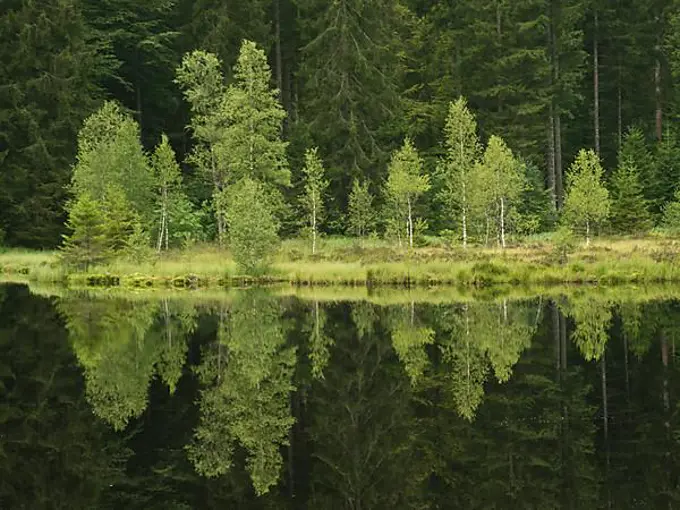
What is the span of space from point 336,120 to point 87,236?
1996 cm

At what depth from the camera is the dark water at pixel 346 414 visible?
9094 millimetres

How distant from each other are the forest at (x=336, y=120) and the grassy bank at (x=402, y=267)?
1.59 metres

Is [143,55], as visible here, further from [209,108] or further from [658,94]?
[658,94]

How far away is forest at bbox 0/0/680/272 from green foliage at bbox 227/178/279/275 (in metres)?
0.36

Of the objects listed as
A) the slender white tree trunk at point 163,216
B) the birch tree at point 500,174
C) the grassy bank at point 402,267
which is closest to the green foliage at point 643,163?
the grassy bank at point 402,267

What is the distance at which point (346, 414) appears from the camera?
12.3 m

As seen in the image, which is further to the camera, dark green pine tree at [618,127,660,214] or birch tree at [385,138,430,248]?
dark green pine tree at [618,127,660,214]

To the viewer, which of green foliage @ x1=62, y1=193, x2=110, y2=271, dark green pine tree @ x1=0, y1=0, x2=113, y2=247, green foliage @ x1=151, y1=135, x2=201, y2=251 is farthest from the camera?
dark green pine tree @ x1=0, y1=0, x2=113, y2=247

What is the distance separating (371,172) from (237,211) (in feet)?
59.7

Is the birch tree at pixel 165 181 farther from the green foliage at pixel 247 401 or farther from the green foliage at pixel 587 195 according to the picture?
the green foliage at pixel 247 401

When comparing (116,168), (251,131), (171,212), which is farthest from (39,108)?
(251,131)

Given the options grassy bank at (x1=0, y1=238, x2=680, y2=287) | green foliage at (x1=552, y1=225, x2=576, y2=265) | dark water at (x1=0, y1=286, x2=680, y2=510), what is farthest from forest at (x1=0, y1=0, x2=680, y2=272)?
dark water at (x1=0, y1=286, x2=680, y2=510)

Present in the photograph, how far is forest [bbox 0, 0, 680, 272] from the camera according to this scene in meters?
44.5

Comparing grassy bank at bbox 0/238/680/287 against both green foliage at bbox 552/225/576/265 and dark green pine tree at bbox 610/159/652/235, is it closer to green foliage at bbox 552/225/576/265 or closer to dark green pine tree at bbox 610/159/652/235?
green foliage at bbox 552/225/576/265
